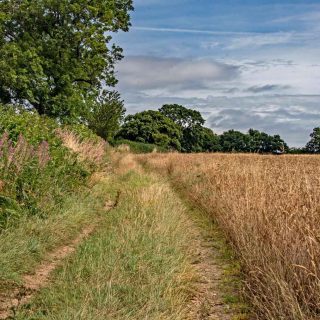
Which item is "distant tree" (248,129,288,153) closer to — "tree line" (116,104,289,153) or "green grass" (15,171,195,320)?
"tree line" (116,104,289,153)

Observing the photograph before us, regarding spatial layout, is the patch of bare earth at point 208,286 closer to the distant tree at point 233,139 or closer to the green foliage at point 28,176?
the green foliage at point 28,176

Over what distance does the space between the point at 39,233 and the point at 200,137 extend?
86.9 metres

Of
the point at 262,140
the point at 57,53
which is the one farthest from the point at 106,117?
the point at 262,140

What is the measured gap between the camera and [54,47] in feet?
94.4

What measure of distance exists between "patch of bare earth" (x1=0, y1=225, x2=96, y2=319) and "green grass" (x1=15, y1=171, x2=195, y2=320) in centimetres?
16

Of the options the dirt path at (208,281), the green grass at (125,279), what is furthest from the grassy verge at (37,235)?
the dirt path at (208,281)

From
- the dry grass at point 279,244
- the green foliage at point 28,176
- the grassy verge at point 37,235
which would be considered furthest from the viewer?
the green foliage at point 28,176

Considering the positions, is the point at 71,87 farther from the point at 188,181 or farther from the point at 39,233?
the point at 39,233

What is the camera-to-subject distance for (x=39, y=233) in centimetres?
749

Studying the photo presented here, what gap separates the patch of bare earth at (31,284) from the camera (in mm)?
4805

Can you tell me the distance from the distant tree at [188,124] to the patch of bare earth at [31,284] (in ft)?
273

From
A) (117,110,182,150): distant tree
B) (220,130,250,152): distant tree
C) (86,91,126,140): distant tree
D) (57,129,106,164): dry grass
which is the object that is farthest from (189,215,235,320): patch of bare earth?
(220,130,250,152): distant tree

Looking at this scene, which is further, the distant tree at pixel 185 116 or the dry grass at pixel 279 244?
the distant tree at pixel 185 116

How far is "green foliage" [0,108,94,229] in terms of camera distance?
25.9ft
